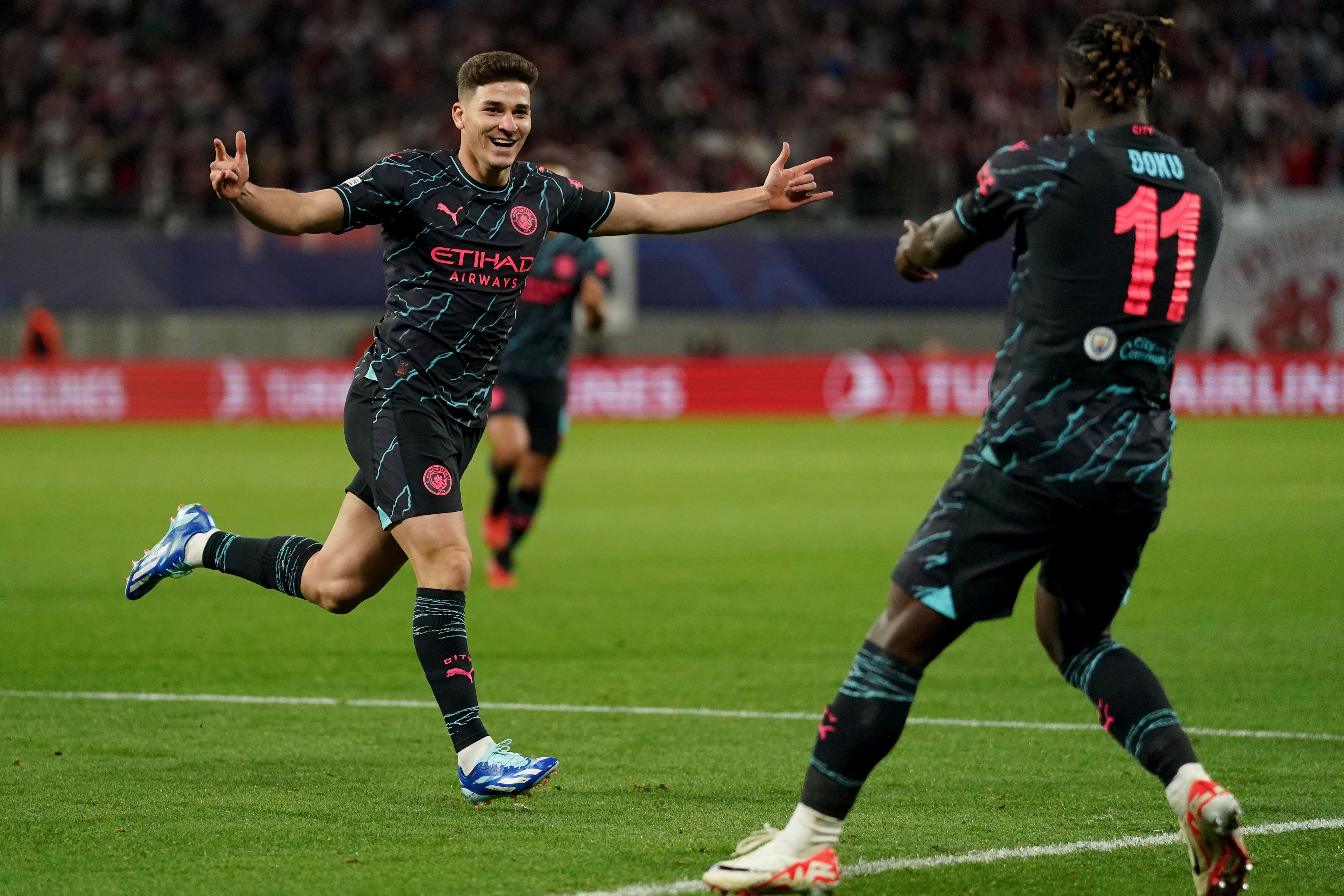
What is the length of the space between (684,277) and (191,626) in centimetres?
2123

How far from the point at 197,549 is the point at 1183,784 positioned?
3838 millimetres

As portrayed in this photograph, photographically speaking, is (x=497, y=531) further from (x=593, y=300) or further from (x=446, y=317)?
(x=446, y=317)

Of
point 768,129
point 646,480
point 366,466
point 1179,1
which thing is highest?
point 1179,1

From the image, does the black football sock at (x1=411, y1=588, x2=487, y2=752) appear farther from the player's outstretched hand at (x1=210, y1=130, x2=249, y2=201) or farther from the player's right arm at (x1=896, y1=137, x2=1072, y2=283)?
the player's right arm at (x1=896, y1=137, x2=1072, y2=283)

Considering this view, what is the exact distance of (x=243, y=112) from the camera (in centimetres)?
3119

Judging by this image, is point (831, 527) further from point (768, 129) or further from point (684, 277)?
point (768, 129)

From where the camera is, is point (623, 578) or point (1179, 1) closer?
point (623, 578)

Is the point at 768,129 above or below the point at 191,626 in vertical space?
above

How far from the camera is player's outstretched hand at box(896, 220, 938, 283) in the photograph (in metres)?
4.42

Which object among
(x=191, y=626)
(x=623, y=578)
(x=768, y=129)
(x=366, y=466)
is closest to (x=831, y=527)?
(x=623, y=578)

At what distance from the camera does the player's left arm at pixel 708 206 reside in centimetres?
601

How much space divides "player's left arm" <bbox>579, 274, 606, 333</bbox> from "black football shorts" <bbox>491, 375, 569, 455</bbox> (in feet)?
1.53

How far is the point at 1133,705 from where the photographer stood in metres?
4.46

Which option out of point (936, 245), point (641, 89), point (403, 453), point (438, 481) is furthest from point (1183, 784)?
point (641, 89)
